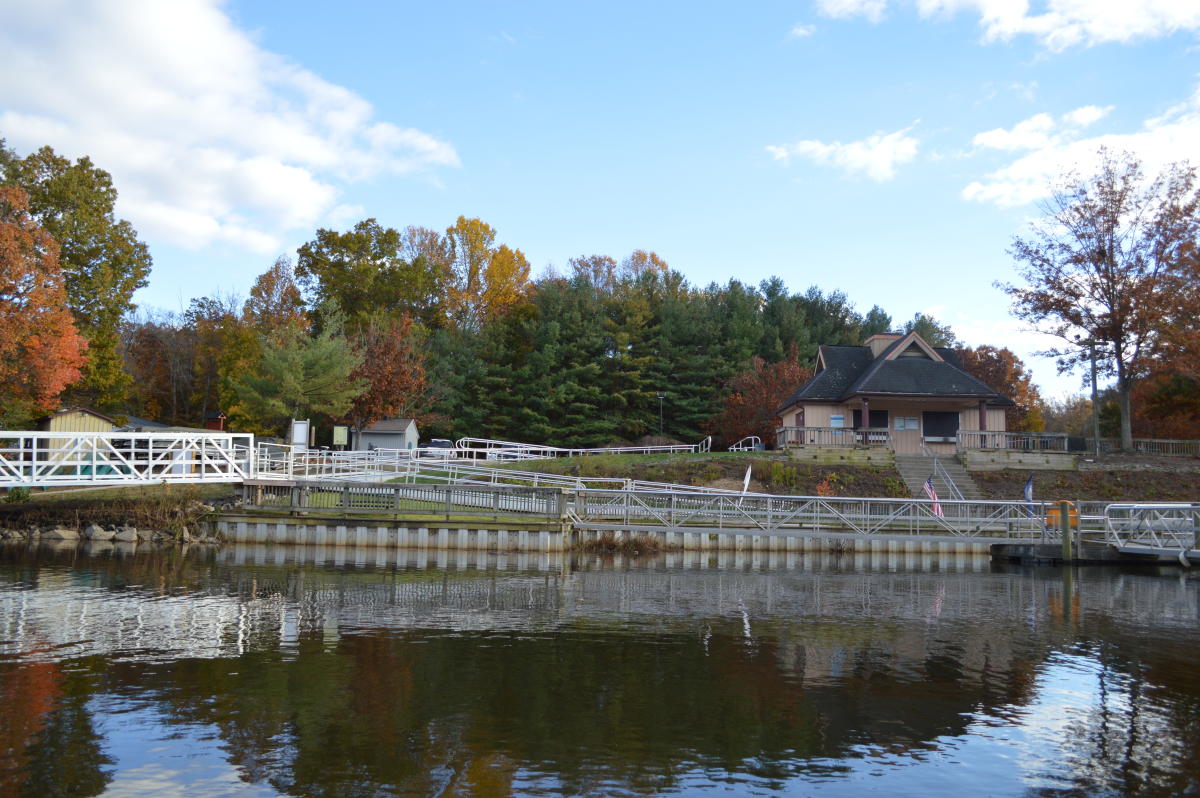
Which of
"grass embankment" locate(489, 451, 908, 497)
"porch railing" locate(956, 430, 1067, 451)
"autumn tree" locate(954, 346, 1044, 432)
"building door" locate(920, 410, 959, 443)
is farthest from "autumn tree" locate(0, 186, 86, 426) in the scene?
"autumn tree" locate(954, 346, 1044, 432)

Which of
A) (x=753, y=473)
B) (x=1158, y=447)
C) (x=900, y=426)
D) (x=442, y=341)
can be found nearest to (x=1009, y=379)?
(x=1158, y=447)

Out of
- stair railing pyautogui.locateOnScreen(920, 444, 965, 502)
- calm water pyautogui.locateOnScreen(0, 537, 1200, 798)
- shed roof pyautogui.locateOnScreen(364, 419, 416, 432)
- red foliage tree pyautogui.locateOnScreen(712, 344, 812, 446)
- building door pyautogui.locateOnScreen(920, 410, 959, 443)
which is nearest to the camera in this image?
calm water pyautogui.locateOnScreen(0, 537, 1200, 798)

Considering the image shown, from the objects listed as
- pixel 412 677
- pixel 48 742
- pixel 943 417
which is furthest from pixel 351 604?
pixel 943 417

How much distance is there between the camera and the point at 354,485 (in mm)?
33031

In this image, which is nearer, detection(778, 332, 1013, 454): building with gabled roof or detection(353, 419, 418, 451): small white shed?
detection(778, 332, 1013, 454): building with gabled roof

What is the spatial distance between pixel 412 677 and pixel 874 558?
77.2 ft

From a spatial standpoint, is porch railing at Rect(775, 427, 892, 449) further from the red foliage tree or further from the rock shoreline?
the rock shoreline

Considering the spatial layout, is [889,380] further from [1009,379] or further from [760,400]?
[1009,379]

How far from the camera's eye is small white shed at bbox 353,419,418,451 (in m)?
A: 50.9

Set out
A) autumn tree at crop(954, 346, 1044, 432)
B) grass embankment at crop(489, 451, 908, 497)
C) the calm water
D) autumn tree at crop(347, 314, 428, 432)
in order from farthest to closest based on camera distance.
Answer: autumn tree at crop(954, 346, 1044, 432)
autumn tree at crop(347, 314, 428, 432)
grass embankment at crop(489, 451, 908, 497)
the calm water

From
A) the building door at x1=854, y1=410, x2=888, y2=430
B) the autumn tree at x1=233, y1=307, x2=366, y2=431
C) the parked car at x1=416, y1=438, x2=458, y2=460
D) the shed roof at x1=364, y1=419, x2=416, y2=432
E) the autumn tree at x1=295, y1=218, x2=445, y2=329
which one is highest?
the autumn tree at x1=295, y1=218, x2=445, y2=329

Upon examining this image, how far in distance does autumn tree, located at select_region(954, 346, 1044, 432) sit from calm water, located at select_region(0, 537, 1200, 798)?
154 feet

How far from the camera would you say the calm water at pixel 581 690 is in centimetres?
917

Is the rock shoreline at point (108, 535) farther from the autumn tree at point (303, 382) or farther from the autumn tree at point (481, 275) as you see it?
the autumn tree at point (481, 275)
